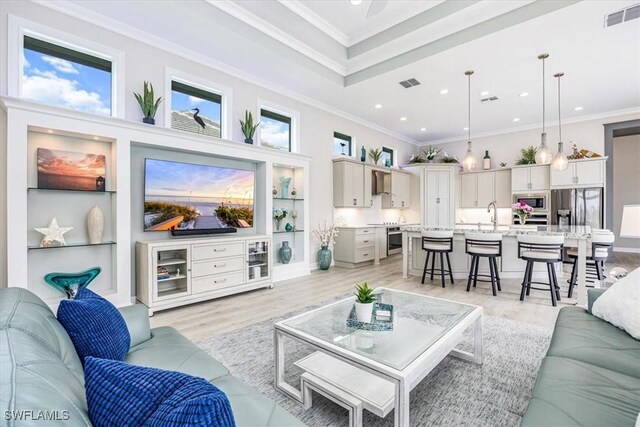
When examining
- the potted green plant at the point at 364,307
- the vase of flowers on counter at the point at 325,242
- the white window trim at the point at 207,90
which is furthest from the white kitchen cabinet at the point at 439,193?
the potted green plant at the point at 364,307

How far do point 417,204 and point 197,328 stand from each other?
7.10 meters

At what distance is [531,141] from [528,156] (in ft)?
2.00

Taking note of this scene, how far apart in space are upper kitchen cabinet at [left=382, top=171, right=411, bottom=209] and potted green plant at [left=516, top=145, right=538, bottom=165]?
2743 mm

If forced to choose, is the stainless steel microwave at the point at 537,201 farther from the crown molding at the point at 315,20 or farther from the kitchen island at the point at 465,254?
the crown molding at the point at 315,20

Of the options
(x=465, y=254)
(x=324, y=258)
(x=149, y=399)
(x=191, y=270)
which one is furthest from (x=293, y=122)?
(x=149, y=399)

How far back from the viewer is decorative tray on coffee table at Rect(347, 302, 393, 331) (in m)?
2.00

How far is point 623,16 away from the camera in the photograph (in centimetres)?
326

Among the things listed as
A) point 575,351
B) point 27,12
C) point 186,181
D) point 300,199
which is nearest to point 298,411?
point 575,351

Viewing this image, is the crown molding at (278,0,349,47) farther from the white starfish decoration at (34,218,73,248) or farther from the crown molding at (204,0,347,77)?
the white starfish decoration at (34,218,73,248)

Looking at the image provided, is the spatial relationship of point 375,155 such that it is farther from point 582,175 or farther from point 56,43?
point 56,43

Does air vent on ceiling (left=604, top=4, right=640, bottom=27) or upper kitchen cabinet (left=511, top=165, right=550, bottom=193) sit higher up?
air vent on ceiling (left=604, top=4, right=640, bottom=27)

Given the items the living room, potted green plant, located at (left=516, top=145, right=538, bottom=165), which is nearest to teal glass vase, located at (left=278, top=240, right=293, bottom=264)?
the living room

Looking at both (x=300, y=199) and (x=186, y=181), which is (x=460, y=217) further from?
(x=186, y=181)

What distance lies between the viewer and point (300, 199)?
554cm
